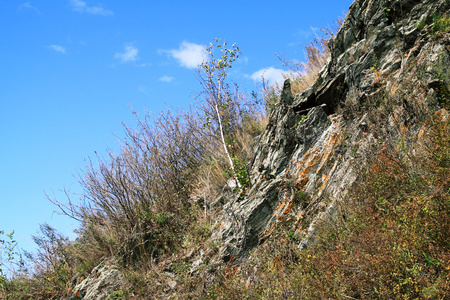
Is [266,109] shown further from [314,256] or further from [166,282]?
[314,256]

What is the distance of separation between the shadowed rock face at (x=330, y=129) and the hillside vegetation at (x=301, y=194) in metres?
0.03

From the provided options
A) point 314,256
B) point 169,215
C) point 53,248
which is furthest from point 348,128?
point 53,248

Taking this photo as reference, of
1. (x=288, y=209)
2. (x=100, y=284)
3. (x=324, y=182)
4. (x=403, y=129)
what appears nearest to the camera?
(x=403, y=129)

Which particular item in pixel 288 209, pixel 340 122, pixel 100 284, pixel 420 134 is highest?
pixel 100 284

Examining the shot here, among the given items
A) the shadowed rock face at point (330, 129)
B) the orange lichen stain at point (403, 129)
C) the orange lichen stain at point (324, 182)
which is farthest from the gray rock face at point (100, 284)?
the orange lichen stain at point (403, 129)

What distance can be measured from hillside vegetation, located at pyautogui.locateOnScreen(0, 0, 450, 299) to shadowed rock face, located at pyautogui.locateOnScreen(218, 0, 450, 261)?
0.03m

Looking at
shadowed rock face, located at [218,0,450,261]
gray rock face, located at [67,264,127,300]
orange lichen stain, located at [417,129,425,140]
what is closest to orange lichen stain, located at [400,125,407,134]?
orange lichen stain, located at [417,129,425,140]

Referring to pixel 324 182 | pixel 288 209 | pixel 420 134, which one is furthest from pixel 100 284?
pixel 420 134

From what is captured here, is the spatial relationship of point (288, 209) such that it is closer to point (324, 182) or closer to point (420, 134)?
point (324, 182)

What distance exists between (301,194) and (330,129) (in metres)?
1.60

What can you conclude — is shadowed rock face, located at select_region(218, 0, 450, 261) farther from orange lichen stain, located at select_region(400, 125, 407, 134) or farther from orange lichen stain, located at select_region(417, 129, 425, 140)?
orange lichen stain, located at select_region(417, 129, 425, 140)

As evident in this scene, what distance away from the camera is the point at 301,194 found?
7.17 meters

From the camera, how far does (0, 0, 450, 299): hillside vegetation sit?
4.62 metres

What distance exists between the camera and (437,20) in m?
6.75
